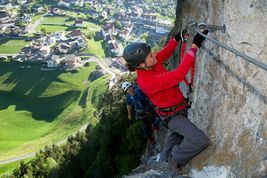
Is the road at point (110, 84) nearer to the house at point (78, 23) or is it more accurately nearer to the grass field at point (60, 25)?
the grass field at point (60, 25)

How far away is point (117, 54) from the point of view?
10681 cm

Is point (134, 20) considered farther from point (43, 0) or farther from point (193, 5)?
point (193, 5)

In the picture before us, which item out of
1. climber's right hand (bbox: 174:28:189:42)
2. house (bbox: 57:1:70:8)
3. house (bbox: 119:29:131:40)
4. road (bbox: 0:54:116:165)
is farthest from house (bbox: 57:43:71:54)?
climber's right hand (bbox: 174:28:189:42)

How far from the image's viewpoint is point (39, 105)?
75.2 m

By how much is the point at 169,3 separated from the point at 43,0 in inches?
2580

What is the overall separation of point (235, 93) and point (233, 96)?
3.4 inches

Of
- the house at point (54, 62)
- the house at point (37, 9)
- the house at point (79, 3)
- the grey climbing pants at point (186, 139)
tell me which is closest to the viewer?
the grey climbing pants at point (186, 139)

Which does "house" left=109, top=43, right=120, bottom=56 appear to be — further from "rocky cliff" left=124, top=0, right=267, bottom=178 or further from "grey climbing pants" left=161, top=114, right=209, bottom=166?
"grey climbing pants" left=161, top=114, right=209, bottom=166

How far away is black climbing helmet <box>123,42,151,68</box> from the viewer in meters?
7.16

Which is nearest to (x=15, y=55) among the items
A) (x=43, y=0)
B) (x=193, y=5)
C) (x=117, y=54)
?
(x=117, y=54)

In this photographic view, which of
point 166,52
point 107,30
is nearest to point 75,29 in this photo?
point 107,30

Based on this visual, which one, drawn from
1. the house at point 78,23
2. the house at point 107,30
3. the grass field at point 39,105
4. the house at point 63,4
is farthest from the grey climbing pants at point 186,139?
the house at point 63,4

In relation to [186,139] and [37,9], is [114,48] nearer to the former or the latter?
[37,9]

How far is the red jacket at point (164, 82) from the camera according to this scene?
6527 mm
